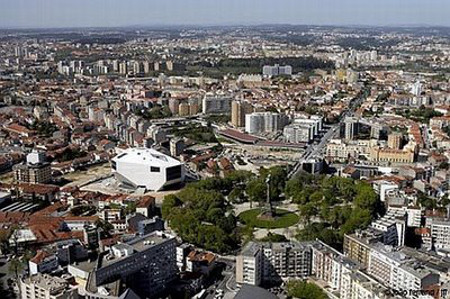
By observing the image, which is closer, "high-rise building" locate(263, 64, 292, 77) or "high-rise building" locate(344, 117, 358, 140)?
"high-rise building" locate(344, 117, 358, 140)

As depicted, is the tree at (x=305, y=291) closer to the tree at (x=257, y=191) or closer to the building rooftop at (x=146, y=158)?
the tree at (x=257, y=191)

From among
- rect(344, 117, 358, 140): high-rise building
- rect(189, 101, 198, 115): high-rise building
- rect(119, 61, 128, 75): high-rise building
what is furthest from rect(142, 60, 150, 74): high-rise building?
rect(344, 117, 358, 140): high-rise building

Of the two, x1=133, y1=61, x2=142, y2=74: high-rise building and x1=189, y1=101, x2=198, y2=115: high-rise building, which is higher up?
x1=133, y1=61, x2=142, y2=74: high-rise building

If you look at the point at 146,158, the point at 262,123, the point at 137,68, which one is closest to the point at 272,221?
the point at 146,158

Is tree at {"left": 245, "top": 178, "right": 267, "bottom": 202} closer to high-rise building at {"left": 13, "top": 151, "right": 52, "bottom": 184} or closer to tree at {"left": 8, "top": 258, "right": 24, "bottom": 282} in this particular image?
high-rise building at {"left": 13, "top": 151, "right": 52, "bottom": 184}

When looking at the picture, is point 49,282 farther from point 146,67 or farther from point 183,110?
point 146,67

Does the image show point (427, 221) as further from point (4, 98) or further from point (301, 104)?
point (4, 98)

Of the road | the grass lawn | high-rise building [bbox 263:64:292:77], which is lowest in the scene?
the grass lawn
